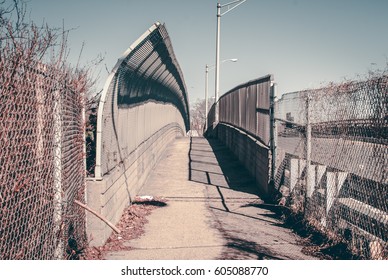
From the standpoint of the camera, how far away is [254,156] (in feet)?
35.7

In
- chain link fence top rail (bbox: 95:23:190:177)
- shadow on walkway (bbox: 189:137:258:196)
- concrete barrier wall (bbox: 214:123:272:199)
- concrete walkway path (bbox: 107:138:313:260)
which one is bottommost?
concrete walkway path (bbox: 107:138:313:260)

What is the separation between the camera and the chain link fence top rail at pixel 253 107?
9.56m

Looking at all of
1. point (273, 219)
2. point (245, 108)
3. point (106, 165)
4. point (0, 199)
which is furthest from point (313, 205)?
point (245, 108)

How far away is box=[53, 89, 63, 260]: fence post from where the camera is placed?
168 inches

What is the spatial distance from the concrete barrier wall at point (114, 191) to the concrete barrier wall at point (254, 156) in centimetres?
278

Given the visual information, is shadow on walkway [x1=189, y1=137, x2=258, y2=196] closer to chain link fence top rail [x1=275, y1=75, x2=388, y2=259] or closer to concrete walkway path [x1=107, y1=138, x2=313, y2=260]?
concrete walkway path [x1=107, y1=138, x2=313, y2=260]

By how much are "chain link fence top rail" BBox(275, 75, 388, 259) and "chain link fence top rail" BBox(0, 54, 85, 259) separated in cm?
346

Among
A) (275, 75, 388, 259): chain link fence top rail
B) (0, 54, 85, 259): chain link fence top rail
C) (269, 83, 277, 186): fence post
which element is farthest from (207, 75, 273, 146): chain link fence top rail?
(0, 54, 85, 259): chain link fence top rail

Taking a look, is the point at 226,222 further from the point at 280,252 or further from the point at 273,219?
the point at 280,252

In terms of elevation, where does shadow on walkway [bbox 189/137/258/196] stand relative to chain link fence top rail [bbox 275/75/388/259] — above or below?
below

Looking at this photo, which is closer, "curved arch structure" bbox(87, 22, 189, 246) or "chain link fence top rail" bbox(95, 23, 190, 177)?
"curved arch structure" bbox(87, 22, 189, 246)

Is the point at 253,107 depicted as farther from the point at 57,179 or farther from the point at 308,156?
the point at 57,179

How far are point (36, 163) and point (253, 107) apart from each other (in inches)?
335

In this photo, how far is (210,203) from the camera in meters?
8.85
